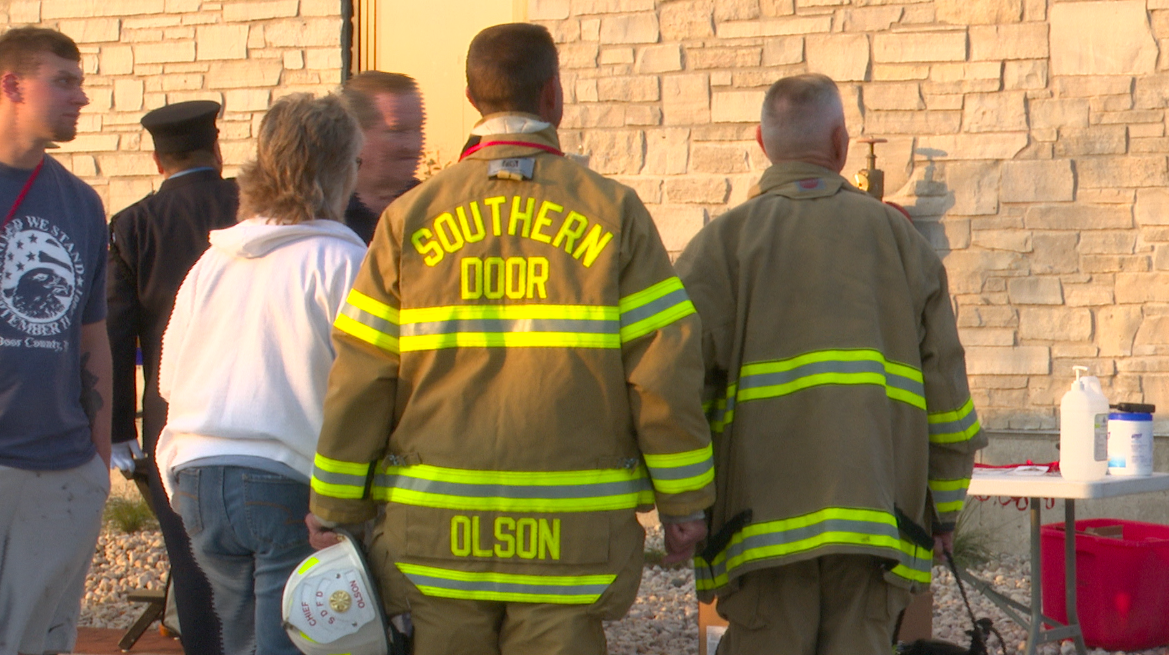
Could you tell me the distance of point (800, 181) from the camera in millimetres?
2947

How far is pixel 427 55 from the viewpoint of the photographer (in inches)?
302

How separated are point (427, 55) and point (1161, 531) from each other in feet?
15.7

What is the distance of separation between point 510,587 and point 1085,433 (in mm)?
2603

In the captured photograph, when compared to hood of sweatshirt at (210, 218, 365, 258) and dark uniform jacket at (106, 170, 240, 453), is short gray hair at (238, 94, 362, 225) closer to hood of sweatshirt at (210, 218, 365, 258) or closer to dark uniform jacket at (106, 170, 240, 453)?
hood of sweatshirt at (210, 218, 365, 258)

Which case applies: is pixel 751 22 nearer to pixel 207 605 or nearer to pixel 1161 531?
pixel 1161 531

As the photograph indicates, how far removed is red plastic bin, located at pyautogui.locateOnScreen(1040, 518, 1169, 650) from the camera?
498 centimetres

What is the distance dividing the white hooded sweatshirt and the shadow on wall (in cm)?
465

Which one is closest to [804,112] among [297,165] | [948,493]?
[948,493]

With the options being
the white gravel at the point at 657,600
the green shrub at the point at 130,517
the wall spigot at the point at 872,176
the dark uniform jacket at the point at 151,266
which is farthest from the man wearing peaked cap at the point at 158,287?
the wall spigot at the point at 872,176

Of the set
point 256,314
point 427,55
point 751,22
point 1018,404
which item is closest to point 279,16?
point 427,55

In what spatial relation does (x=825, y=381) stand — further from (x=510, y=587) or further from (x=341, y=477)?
(x=341, y=477)

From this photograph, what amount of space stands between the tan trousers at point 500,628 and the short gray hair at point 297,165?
0.98 metres

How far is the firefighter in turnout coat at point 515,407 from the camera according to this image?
2371mm

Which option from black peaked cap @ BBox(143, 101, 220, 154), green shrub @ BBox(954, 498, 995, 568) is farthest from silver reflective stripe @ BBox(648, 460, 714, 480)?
green shrub @ BBox(954, 498, 995, 568)
